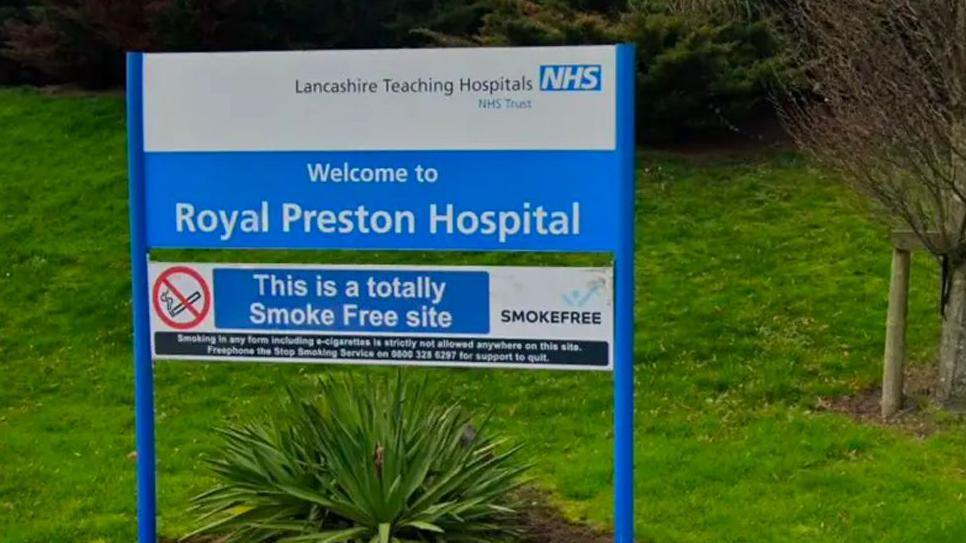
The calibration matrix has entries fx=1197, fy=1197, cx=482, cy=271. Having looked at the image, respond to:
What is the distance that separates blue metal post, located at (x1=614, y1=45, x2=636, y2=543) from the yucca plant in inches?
26.2

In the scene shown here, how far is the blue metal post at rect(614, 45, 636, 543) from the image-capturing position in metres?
4.47

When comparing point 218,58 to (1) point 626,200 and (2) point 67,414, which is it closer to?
(1) point 626,200

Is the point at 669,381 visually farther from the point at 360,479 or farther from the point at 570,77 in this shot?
the point at 570,77

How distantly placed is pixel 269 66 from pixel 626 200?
154cm

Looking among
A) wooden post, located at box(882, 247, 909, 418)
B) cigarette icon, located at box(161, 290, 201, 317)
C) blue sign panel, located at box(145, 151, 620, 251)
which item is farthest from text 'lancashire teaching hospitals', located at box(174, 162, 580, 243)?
wooden post, located at box(882, 247, 909, 418)

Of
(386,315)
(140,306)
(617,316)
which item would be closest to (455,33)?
(140,306)

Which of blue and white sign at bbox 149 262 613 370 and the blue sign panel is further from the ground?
the blue sign panel

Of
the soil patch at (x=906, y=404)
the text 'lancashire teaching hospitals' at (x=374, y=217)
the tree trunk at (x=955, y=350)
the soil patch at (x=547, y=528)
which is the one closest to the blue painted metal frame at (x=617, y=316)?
the text 'lancashire teaching hospitals' at (x=374, y=217)

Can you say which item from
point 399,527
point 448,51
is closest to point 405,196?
point 448,51

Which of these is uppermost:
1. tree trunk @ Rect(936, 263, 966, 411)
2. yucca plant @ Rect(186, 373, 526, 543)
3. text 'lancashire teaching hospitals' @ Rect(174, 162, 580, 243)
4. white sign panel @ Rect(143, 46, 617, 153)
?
white sign panel @ Rect(143, 46, 617, 153)

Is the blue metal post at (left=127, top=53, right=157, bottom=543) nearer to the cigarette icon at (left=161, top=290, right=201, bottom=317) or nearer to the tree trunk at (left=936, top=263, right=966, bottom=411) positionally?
the cigarette icon at (left=161, top=290, right=201, bottom=317)

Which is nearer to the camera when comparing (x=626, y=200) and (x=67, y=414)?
(x=626, y=200)

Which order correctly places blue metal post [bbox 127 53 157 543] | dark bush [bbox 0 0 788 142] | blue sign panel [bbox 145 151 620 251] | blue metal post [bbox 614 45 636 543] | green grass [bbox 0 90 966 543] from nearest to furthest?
blue metal post [bbox 614 45 636 543], blue sign panel [bbox 145 151 620 251], blue metal post [bbox 127 53 157 543], green grass [bbox 0 90 966 543], dark bush [bbox 0 0 788 142]

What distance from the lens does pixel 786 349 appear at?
8883mm
